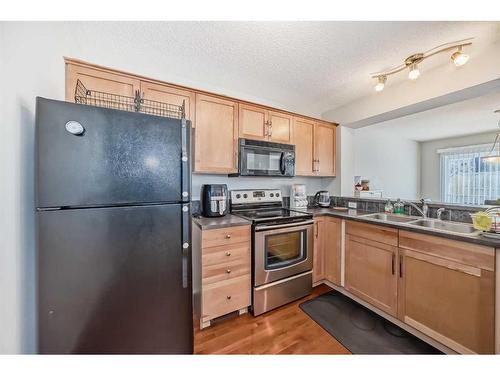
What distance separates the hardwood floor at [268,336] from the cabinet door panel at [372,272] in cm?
60

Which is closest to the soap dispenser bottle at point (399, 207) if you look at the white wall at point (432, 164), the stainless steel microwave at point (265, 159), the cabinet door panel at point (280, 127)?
the stainless steel microwave at point (265, 159)

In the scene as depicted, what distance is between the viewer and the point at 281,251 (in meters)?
1.94

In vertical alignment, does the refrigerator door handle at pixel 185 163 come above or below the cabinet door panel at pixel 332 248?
above

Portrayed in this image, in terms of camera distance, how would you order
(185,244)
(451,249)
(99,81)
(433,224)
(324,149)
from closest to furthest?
(185,244), (451,249), (99,81), (433,224), (324,149)

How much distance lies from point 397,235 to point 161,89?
7.78 ft

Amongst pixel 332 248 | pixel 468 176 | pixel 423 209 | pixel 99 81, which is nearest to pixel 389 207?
pixel 423 209

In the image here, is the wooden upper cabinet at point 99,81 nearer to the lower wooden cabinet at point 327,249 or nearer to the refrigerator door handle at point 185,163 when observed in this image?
the refrigerator door handle at point 185,163

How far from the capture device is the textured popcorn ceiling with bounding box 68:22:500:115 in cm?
136

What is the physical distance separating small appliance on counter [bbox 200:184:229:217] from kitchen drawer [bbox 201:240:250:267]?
1.29 ft

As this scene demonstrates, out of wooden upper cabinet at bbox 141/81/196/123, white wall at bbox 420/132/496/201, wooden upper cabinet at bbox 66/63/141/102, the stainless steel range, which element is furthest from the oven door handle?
white wall at bbox 420/132/496/201

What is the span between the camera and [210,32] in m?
1.40

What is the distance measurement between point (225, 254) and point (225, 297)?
1.24ft

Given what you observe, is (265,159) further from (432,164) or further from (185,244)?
(432,164)

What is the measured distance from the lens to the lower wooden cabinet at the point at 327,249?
85.6 inches
